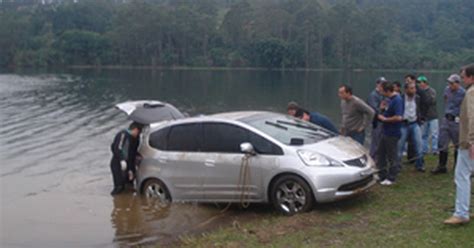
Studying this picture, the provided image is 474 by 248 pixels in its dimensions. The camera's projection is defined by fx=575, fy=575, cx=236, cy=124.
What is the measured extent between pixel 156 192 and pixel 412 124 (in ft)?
17.2

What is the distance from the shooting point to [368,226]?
26.4ft

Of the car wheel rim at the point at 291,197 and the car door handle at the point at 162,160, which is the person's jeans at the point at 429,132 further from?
the car door handle at the point at 162,160

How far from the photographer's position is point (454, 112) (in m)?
10.7

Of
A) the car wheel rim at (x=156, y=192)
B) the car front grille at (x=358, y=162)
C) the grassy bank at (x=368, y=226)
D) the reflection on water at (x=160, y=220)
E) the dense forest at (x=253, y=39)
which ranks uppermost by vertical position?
the dense forest at (x=253, y=39)

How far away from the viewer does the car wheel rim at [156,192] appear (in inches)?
426

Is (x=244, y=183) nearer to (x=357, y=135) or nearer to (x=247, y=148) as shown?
(x=247, y=148)

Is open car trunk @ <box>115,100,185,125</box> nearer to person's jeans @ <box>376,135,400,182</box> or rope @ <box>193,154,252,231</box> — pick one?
rope @ <box>193,154,252,231</box>

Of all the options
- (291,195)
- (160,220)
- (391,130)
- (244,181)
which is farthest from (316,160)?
(160,220)

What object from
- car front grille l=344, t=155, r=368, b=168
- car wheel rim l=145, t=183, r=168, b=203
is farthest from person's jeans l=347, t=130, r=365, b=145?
car wheel rim l=145, t=183, r=168, b=203

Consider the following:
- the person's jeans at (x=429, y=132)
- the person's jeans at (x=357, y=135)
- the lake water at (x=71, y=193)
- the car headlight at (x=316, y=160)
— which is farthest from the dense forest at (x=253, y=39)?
the car headlight at (x=316, y=160)

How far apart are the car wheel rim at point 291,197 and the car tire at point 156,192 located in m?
2.41

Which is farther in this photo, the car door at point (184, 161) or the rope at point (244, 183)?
the car door at point (184, 161)

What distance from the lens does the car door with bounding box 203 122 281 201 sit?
9.58 metres

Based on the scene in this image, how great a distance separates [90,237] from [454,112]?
693 cm
